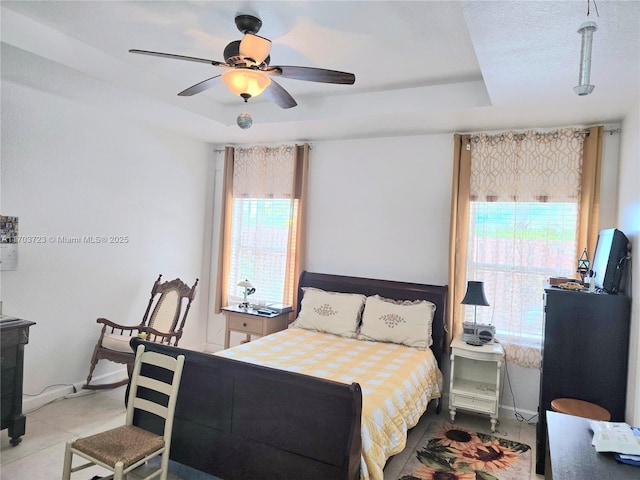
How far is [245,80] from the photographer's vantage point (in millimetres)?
2248

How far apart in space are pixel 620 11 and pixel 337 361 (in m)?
2.65

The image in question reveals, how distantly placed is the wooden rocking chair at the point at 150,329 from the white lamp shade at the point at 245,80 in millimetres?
2386

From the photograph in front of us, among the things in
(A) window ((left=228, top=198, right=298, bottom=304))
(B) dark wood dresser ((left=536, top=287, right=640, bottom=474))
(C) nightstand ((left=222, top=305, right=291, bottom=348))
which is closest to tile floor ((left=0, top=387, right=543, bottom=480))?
(B) dark wood dresser ((left=536, top=287, right=640, bottom=474))

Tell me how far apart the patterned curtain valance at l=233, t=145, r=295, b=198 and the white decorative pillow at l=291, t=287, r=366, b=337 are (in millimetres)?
1275

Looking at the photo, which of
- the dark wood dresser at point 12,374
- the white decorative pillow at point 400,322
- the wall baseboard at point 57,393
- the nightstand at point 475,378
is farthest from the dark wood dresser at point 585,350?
the wall baseboard at point 57,393

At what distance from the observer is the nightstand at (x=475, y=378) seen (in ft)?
11.2

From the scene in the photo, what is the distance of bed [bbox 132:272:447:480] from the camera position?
2.13m

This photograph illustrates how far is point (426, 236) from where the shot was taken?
4.11m

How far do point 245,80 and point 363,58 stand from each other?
1.07 m

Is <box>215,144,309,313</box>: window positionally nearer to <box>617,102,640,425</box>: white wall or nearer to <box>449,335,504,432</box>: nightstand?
<box>449,335,504,432</box>: nightstand

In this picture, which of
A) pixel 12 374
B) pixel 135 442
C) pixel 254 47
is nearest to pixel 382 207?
pixel 254 47

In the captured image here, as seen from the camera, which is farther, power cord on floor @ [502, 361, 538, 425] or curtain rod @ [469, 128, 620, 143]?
power cord on floor @ [502, 361, 538, 425]

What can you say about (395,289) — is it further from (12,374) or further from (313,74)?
(12,374)

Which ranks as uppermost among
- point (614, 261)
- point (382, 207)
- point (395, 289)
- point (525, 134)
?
point (525, 134)
